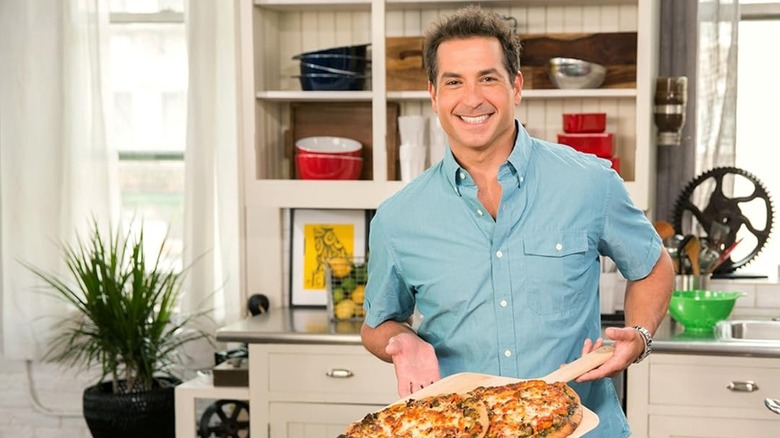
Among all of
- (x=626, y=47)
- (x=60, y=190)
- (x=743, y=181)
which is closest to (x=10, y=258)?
(x=60, y=190)

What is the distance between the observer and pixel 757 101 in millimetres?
4297

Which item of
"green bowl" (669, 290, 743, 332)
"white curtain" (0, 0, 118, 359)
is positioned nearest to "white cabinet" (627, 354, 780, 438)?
"green bowl" (669, 290, 743, 332)

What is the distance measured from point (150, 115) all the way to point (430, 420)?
290cm

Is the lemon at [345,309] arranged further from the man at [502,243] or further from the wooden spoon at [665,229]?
the man at [502,243]

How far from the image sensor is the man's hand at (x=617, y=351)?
205cm

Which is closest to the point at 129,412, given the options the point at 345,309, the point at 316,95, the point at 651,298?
the point at 345,309

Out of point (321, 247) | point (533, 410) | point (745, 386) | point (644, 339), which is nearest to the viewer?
point (533, 410)

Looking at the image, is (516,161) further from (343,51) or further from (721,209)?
(721,209)

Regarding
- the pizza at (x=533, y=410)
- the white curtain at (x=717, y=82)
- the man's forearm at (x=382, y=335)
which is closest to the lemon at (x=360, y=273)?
the white curtain at (x=717, y=82)

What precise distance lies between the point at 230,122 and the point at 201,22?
1.33 feet

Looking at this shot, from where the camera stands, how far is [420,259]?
231 cm

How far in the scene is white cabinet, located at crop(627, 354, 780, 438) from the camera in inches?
137

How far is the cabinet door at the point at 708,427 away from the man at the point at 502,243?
4.31 ft

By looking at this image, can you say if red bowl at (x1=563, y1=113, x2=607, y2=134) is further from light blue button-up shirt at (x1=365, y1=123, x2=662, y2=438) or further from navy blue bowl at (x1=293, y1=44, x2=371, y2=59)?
light blue button-up shirt at (x1=365, y1=123, x2=662, y2=438)
